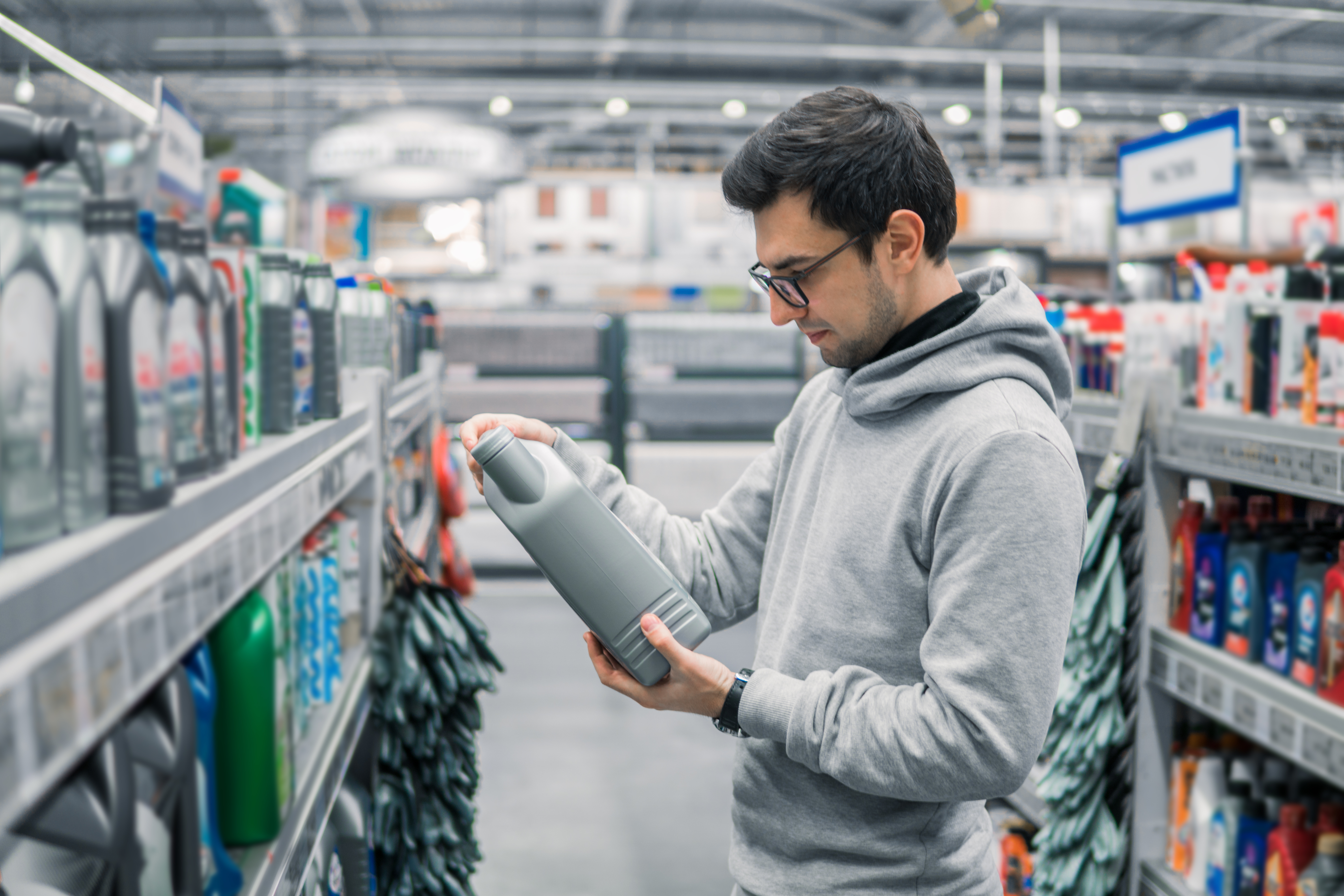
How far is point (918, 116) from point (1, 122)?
0.92 meters

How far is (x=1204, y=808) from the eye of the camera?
94.0 inches

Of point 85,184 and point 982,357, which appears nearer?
point 85,184

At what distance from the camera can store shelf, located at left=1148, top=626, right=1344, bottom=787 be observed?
6.19 feet

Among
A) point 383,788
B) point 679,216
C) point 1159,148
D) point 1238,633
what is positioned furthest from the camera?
point 679,216

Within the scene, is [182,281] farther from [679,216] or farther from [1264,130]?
[1264,130]

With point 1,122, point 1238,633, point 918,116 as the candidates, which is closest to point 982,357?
point 918,116

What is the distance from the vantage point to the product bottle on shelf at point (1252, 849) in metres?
2.26

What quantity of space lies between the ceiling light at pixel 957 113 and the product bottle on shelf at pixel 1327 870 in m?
11.8

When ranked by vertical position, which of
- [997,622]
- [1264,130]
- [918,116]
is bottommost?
[997,622]

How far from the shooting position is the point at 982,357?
1.26m

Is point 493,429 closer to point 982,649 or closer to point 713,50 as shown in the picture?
point 982,649

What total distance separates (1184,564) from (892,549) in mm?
1547

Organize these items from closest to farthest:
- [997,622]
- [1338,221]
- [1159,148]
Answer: [997,622], [1159,148], [1338,221]

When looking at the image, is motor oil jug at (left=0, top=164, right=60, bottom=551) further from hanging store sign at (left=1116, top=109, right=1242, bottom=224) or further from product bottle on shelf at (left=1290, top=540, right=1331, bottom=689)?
hanging store sign at (left=1116, top=109, right=1242, bottom=224)
